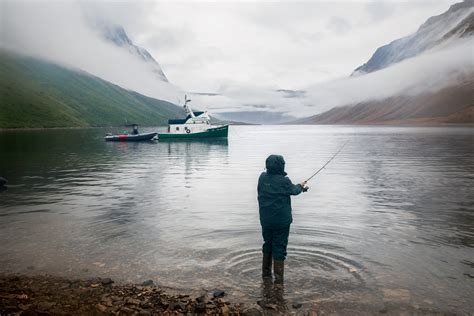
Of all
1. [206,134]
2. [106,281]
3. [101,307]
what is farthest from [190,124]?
[101,307]

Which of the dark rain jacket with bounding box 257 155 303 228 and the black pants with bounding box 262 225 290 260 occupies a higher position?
the dark rain jacket with bounding box 257 155 303 228

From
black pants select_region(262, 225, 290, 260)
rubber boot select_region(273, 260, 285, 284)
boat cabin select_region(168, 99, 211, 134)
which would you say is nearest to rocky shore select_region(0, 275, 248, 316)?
rubber boot select_region(273, 260, 285, 284)

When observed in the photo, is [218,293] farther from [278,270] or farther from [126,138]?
[126,138]

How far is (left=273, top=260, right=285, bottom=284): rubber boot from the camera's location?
1082 cm

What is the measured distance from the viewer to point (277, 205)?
1057cm

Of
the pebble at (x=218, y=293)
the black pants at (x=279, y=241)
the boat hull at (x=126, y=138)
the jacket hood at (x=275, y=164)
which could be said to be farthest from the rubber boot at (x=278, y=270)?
the boat hull at (x=126, y=138)

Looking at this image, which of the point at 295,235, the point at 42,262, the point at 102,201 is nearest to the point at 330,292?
the point at 295,235

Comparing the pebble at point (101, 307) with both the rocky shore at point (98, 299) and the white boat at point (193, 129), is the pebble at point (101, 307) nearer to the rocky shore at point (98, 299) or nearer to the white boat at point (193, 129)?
the rocky shore at point (98, 299)

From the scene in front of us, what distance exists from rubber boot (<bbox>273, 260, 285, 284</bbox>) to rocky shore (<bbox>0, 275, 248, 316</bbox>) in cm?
158

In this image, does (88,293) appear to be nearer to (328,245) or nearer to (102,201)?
(328,245)

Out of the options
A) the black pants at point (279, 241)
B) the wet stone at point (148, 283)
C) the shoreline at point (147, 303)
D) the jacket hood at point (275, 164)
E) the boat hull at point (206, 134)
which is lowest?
the wet stone at point (148, 283)

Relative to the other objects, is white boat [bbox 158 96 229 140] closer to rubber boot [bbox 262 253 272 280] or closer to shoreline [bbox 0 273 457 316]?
rubber boot [bbox 262 253 272 280]

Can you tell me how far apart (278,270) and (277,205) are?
1756mm

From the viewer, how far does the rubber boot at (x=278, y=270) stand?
10.8m
